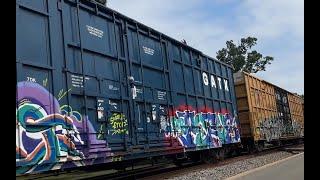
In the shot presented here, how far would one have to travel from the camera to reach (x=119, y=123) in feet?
31.6

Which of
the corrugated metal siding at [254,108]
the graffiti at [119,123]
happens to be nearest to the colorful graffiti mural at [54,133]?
the graffiti at [119,123]

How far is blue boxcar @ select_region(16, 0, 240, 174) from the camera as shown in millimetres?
7133

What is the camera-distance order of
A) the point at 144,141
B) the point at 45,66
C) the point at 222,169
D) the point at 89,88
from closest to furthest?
the point at 45,66
the point at 89,88
the point at 144,141
the point at 222,169

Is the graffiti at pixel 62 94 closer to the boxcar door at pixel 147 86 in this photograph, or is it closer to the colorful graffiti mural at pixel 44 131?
the colorful graffiti mural at pixel 44 131

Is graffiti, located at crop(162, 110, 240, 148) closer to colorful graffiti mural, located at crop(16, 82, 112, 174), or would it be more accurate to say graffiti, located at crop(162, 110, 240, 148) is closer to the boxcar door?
the boxcar door

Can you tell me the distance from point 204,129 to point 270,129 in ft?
33.2

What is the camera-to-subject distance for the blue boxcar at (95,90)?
23.4 feet

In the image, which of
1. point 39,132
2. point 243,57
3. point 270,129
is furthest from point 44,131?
point 243,57

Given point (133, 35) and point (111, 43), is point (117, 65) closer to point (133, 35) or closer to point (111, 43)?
point (111, 43)

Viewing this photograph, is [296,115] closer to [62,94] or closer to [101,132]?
[101,132]

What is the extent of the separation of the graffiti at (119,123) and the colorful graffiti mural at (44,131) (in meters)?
1.09

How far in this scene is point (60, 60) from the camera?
26.2ft

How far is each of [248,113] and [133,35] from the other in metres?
11.2
